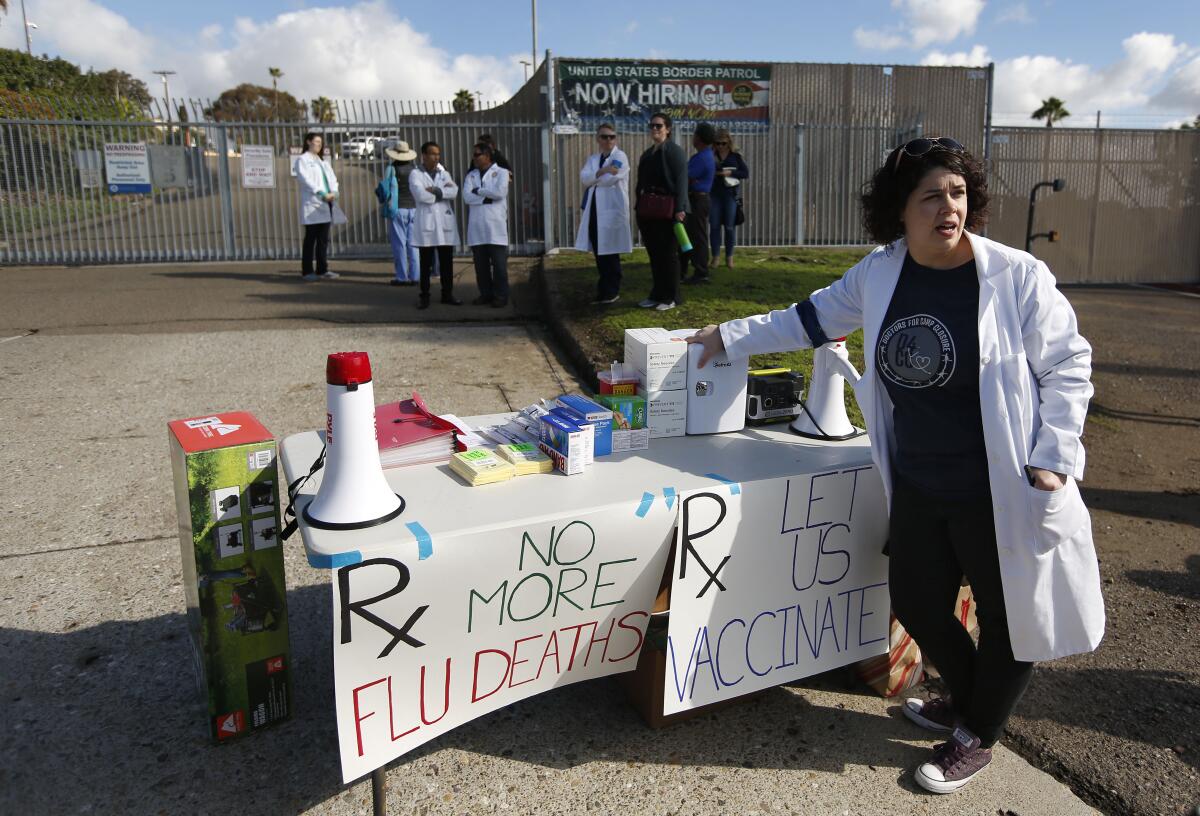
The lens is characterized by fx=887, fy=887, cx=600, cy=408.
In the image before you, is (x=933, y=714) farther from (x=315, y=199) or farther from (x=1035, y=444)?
(x=315, y=199)

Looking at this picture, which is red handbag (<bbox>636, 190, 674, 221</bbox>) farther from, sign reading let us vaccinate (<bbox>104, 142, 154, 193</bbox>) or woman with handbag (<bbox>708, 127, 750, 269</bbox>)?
sign reading let us vaccinate (<bbox>104, 142, 154, 193</bbox>)

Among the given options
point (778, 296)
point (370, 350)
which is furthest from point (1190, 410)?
point (370, 350)

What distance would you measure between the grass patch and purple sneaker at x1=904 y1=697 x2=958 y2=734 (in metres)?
2.57

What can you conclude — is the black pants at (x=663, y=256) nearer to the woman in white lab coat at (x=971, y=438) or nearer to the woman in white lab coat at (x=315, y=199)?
the woman in white lab coat at (x=315, y=199)

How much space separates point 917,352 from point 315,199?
9957mm

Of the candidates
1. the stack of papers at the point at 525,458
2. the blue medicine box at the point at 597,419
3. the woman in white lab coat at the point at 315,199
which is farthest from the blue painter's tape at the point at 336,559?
the woman in white lab coat at the point at 315,199

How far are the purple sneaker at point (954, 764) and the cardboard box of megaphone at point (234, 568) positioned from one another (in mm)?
1959

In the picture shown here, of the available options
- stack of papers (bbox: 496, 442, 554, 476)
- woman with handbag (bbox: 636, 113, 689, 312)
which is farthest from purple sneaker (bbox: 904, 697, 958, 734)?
woman with handbag (bbox: 636, 113, 689, 312)

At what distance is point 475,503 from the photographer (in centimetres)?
248

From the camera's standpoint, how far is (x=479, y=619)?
2414mm

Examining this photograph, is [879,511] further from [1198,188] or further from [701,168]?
[1198,188]

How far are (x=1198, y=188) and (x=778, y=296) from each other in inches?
419

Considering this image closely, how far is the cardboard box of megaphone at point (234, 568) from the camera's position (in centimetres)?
252

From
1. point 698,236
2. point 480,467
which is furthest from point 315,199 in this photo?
point 480,467
